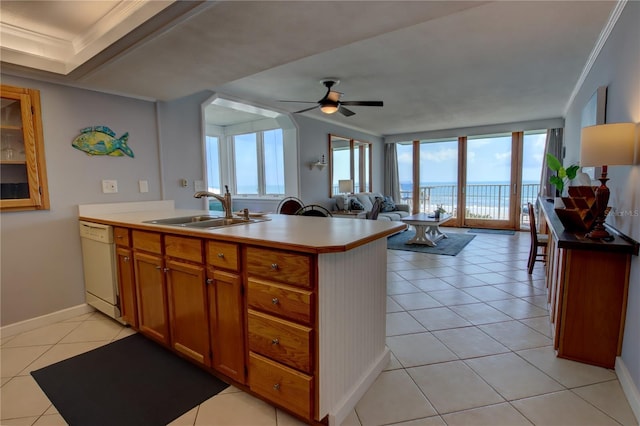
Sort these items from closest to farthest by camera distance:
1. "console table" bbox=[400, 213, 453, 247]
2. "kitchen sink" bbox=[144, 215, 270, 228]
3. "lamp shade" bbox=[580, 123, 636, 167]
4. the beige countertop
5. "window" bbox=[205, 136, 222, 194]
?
the beige countertop, "lamp shade" bbox=[580, 123, 636, 167], "kitchen sink" bbox=[144, 215, 270, 228], "console table" bbox=[400, 213, 453, 247], "window" bbox=[205, 136, 222, 194]

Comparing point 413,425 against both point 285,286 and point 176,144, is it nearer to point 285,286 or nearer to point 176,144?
point 285,286

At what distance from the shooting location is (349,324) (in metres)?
1.58

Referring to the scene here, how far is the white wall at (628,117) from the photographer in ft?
5.54

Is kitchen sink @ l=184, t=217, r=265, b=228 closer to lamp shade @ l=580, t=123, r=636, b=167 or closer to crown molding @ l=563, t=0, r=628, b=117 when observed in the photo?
lamp shade @ l=580, t=123, r=636, b=167

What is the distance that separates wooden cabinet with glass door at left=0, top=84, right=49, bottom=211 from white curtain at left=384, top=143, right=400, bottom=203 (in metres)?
7.36

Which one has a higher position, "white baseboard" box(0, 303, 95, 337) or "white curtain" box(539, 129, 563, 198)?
"white curtain" box(539, 129, 563, 198)

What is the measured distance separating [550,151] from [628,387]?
21.0 ft

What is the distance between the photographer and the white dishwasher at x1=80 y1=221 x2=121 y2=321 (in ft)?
8.36

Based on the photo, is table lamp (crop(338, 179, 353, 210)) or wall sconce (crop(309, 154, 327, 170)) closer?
wall sconce (crop(309, 154, 327, 170))

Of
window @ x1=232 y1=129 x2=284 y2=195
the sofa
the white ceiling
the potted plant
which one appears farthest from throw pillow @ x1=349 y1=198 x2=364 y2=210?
the potted plant

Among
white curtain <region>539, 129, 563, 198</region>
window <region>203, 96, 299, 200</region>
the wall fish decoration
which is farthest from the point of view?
white curtain <region>539, 129, 563, 198</region>

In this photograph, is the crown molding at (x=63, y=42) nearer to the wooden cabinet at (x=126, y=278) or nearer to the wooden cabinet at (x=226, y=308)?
the wooden cabinet at (x=126, y=278)

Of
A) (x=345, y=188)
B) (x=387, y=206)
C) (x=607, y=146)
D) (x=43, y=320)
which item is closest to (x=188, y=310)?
(x=43, y=320)

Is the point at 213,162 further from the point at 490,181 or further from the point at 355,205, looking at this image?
the point at 490,181
